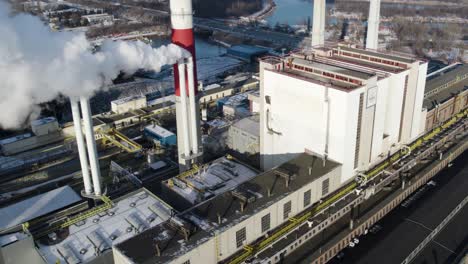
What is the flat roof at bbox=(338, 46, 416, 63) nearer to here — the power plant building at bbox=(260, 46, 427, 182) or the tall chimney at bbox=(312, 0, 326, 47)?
the power plant building at bbox=(260, 46, 427, 182)

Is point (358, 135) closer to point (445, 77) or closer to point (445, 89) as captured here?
point (445, 89)

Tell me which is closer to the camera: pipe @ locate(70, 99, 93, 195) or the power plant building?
pipe @ locate(70, 99, 93, 195)

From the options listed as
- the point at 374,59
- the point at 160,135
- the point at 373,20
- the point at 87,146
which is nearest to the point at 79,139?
the point at 87,146

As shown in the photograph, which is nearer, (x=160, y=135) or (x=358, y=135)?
(x=358, y=135)

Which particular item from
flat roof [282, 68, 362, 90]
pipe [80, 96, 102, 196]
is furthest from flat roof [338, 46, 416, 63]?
pipe [80, 96, 102, 196]

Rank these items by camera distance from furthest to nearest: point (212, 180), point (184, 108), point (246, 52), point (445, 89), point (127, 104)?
point (246, 52), point (127, 104), point (445, 89), point (184, 108), point (212, 180)

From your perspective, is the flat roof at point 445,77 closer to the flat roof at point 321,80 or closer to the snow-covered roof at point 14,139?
the flat roof at point 321,80
